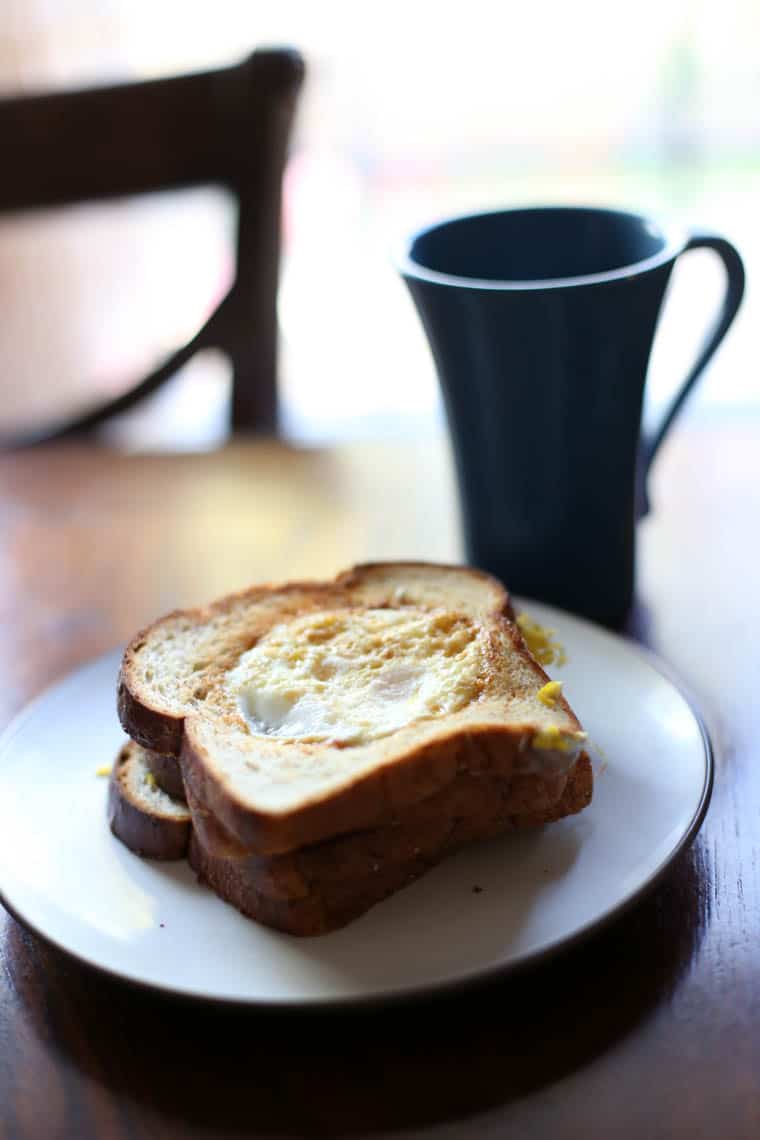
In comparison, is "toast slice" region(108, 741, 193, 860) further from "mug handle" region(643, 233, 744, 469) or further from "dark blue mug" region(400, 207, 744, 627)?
"mug handle" region(643, 233, 744, 469)

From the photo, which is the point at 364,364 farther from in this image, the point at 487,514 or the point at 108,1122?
the point at 108,1122

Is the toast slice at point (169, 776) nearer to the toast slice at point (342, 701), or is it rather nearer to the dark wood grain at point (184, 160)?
the toast slice at point (342, 701)

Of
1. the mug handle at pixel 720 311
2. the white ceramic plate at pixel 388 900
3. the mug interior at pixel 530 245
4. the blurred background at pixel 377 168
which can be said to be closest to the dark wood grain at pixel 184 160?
the mug interior at pixel 530 245

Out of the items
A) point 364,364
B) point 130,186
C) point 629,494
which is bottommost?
point 364,364

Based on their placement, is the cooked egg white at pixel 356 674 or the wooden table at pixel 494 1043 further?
the cooked egg white at pixel 356 674

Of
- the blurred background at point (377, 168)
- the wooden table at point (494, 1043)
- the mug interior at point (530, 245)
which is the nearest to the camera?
the wooden table at point (494, 1043)

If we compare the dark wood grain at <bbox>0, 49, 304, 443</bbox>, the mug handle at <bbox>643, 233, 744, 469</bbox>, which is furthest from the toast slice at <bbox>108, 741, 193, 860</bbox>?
the dark wood grain at <bbox>0, 49, 304, 443</bbox>

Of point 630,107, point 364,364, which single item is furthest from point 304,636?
point 630,107
